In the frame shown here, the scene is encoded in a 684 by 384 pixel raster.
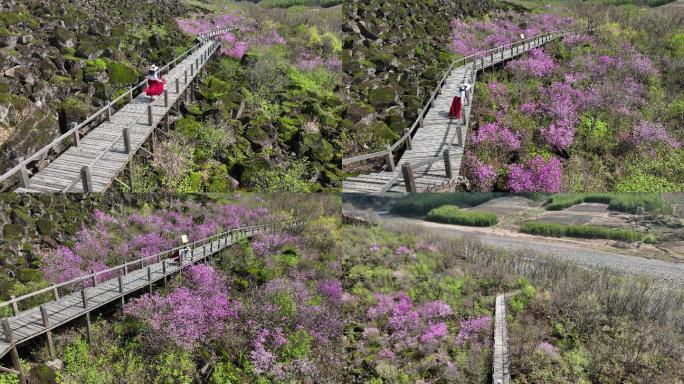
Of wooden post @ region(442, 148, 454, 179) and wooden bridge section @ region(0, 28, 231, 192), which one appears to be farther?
wooden post @ region(442, 148, 454, 179)

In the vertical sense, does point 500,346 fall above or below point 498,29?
below

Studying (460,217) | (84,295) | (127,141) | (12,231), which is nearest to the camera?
(84,295)

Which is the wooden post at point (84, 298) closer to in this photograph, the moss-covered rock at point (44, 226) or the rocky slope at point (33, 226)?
the rocky slope at point (33, 226)

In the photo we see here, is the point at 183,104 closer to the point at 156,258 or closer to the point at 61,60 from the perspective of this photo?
the point at 61,60

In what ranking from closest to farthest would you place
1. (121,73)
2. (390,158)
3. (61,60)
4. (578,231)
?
(578,231) < (390,158) < (61,60) < (121,73)

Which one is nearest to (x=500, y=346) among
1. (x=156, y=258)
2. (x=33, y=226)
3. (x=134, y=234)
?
(x=156, y=258)

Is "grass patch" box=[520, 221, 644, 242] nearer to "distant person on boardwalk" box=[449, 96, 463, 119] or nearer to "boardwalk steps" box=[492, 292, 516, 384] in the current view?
"boardwalk steps" box=[492, 292, 516, 384]

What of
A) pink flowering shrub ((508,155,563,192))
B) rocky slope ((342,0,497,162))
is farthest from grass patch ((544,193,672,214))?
rocky slope ((342,0,497,162))
